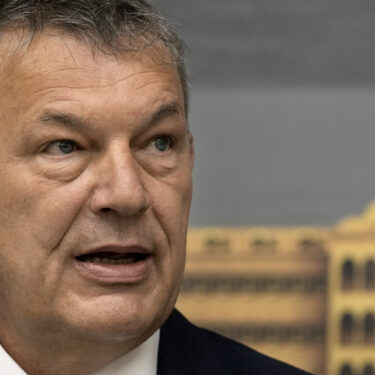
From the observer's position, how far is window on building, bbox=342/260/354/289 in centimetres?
252

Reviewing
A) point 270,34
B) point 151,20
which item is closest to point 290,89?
point 270,34

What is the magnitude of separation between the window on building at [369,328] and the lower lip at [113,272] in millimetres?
1021

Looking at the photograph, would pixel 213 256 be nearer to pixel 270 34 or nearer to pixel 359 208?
pixel 359 208

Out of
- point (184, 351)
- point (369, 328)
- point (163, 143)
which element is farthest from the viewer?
point (369, 328)

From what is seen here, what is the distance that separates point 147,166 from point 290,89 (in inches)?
37.3

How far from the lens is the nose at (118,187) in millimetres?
1574

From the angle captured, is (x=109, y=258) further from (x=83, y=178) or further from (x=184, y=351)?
(x=184, y=351)

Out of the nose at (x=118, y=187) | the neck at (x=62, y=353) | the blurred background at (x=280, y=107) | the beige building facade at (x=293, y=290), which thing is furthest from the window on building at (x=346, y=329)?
the nose at (x=118, y=187)

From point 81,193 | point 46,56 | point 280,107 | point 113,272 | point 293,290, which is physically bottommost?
point 113,272

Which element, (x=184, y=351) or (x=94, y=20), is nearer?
(x=94, y=20)

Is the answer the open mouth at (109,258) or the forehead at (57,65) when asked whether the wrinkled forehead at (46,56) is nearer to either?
the forehead at (57,65)

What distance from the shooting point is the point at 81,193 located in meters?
1.60

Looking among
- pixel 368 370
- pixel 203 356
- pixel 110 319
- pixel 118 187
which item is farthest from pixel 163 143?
pixel 368 370

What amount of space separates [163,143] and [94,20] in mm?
229
